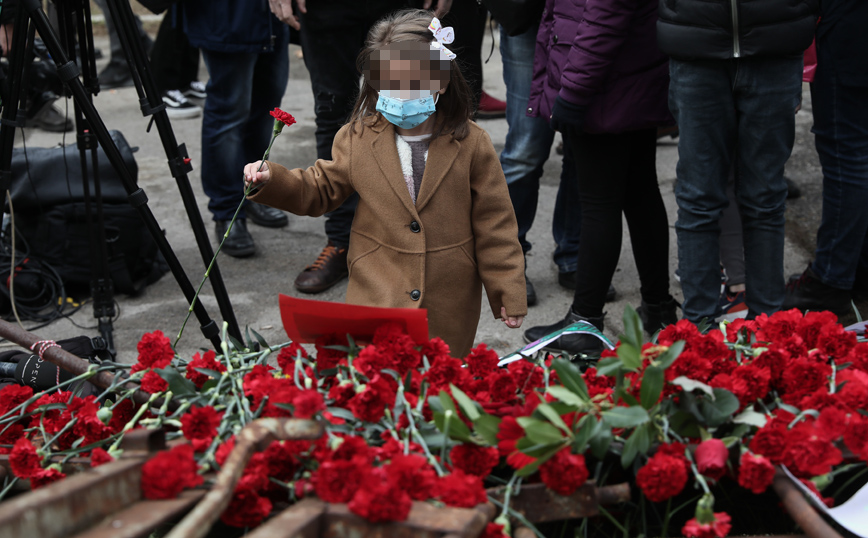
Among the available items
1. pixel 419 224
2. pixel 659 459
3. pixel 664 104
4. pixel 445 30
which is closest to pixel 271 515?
pixel 659 459

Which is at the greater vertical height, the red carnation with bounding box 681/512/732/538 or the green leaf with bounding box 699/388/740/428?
the green leaf with bounding box 699/388/740/428

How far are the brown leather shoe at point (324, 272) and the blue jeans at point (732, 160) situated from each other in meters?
1.45

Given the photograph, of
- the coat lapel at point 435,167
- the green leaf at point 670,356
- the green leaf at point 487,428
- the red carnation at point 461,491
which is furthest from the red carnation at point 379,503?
the coat lapel at point 435,167

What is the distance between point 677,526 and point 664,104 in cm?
162

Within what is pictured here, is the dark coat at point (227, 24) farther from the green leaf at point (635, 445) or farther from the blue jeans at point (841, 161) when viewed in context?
the green leaf at point (635, 445)

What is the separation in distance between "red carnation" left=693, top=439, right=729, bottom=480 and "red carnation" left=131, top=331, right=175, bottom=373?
0.86 m

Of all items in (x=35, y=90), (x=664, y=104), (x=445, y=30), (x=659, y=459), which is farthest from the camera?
(x=35, y=90)

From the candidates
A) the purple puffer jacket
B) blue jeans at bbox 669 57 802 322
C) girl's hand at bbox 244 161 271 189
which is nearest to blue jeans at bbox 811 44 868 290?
blue jeans at bbox 669 57 802 322

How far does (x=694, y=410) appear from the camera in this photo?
1135mm

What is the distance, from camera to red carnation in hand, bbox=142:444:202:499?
3.23 ft

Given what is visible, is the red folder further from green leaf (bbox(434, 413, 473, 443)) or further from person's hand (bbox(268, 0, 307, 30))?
person's hand (bbox(268, 0, 307, 30))

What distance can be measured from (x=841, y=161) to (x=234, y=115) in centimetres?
246

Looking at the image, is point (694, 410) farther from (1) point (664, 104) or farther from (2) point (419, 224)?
(1) point (664, 104)

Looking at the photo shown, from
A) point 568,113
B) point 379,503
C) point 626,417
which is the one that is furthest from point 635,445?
point 568,113
